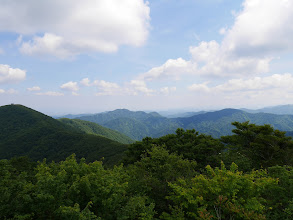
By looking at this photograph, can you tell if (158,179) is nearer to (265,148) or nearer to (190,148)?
(190,148)

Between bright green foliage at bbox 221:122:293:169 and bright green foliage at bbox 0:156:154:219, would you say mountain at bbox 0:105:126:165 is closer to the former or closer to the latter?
bright green foliage at bbox 221:122:293:169

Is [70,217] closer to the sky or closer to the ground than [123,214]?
closer to the sky

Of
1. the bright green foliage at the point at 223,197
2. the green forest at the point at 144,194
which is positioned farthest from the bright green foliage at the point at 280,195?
the bright green foliage at the point at 223,197

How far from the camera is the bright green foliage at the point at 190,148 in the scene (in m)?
32.3

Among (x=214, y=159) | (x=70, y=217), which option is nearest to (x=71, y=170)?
(x=70, y=217)

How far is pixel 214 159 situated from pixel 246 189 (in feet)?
67.6

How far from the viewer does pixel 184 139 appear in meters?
39.4

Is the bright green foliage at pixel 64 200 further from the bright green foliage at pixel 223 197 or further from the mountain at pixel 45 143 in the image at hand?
the mountain at pixel 45 143

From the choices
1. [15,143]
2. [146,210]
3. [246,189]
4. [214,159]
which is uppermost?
[246,189]

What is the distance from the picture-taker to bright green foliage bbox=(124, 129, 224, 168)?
32263 mm

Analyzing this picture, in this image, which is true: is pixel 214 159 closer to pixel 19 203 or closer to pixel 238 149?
pixel 238 149

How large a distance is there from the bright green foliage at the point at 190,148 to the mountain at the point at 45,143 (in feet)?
194

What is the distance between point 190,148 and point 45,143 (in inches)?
5179

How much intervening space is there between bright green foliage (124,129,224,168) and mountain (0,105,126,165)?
5922 centimetres
